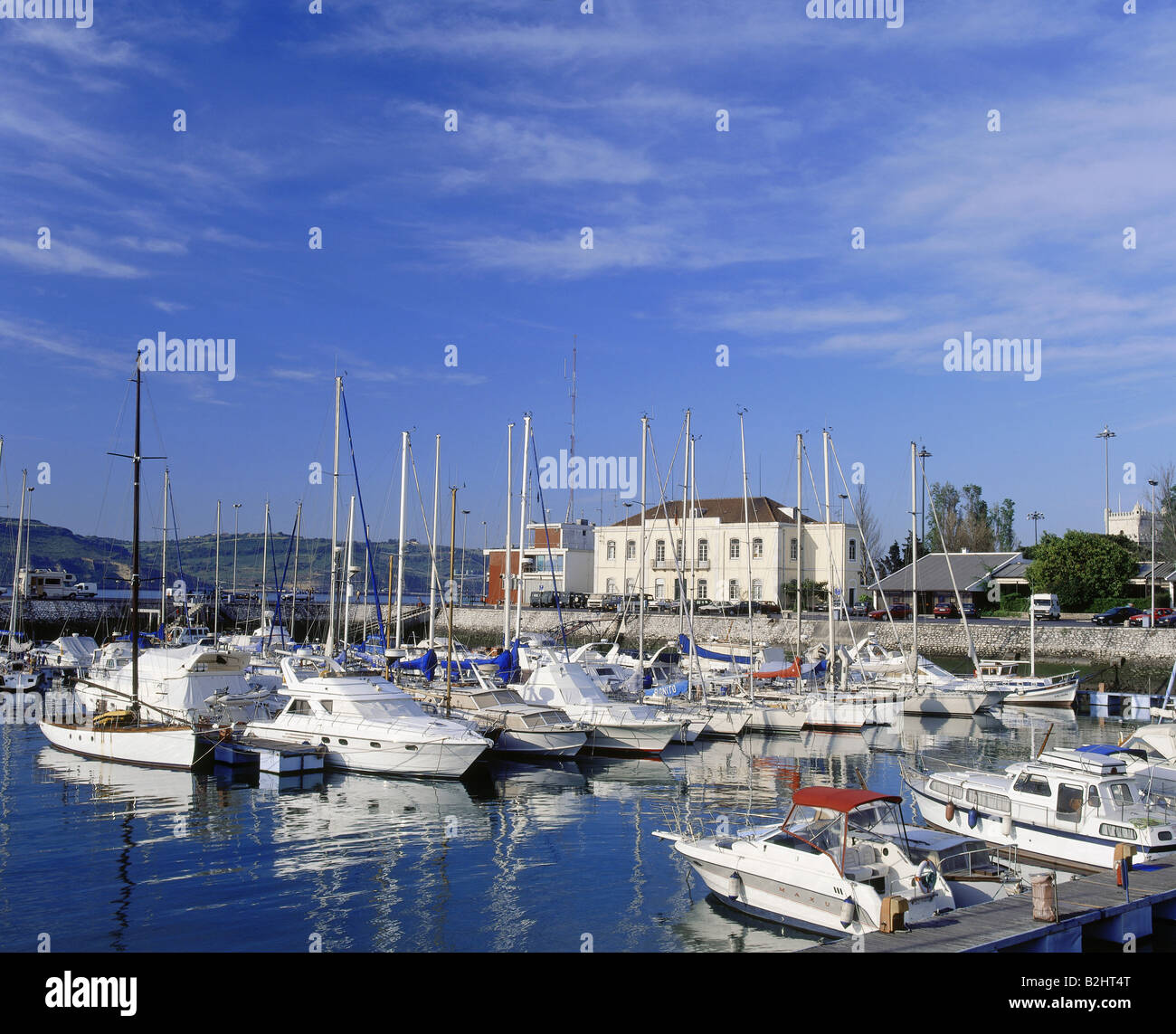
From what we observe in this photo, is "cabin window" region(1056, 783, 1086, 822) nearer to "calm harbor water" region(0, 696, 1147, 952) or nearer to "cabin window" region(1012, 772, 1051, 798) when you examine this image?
"cabin window" region(1012, 772, 1051, 798)

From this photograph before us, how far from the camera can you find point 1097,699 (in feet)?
162

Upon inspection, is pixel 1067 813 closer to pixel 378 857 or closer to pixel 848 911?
pixel 848 911

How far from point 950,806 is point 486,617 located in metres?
71.3

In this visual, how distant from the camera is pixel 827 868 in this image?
613 inches

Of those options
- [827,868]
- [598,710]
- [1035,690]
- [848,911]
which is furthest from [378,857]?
[1035,690]

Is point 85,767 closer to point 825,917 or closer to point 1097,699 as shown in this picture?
point 825,917

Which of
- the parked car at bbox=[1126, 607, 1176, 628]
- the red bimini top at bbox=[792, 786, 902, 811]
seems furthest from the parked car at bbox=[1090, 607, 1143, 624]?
the red bimini top at bbox=[792, 786, 902, 811]

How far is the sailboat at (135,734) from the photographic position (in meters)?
29.9

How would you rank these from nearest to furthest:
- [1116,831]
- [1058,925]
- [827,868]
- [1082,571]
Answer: [1058,925] → [827,868] → [1116,831] → [1082,571]

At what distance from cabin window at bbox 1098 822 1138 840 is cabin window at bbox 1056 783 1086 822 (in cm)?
47

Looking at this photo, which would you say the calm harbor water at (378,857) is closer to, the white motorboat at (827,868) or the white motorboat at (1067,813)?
the white motorboat at (827,868)

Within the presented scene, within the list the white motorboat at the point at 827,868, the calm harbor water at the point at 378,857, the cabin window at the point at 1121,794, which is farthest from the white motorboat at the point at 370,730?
the cabin window at the point at 1121,794

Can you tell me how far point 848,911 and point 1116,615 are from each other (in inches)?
2342
